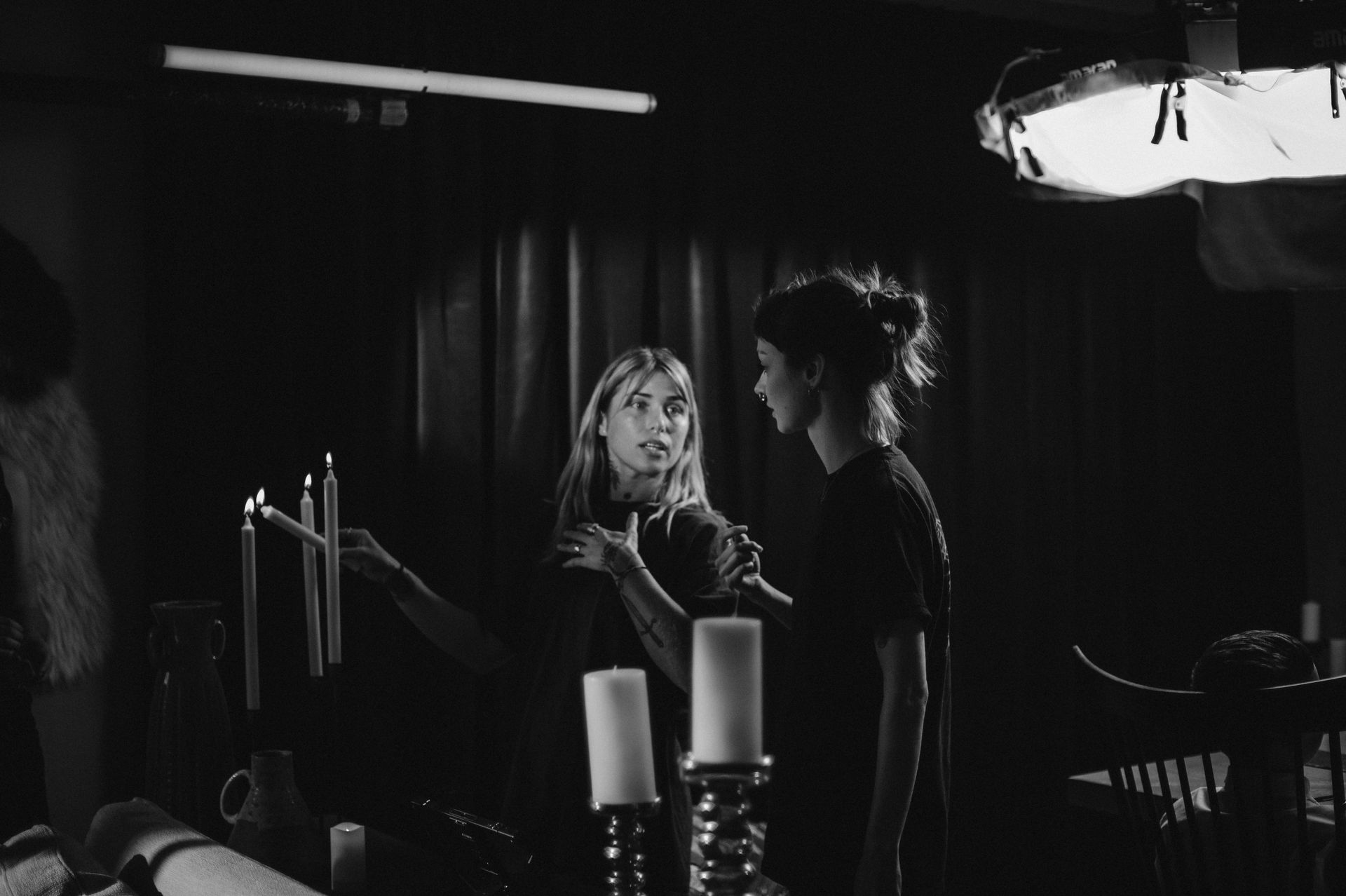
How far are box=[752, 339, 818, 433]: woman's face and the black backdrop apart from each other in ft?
2.70

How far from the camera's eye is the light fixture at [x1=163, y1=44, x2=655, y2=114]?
216 centimetres

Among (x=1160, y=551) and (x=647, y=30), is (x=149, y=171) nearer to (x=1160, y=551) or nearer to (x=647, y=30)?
(x=647, y=30)

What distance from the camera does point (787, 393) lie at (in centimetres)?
176

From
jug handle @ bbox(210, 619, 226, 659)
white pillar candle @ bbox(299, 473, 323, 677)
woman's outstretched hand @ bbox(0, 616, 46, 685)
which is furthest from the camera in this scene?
woman's outstretched hand @ bbox(0, 616, 46, 685)

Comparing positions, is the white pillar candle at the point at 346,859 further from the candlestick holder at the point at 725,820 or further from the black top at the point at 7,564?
the black top at the point at 7,564

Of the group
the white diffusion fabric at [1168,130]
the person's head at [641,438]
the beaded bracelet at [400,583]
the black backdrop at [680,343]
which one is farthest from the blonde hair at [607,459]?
the white diffusion fabric at [1168,130]

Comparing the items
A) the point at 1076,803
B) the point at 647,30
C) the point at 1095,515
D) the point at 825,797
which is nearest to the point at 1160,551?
the point at 1095,515

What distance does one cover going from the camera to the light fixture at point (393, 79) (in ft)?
7.09

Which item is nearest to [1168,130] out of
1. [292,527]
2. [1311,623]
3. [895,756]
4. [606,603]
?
[895,756]

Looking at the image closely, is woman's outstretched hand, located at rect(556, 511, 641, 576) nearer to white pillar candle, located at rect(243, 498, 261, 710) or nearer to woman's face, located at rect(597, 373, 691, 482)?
woman's face, located at rect(597, 373, 691, 482)

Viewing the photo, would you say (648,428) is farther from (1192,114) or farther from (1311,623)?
(1311,623)

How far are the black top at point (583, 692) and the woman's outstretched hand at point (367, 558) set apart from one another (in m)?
0.34

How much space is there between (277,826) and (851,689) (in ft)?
2.72

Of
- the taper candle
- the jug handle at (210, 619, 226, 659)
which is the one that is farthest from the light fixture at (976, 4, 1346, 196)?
the jug handle at (210, 619, 226, 659)
